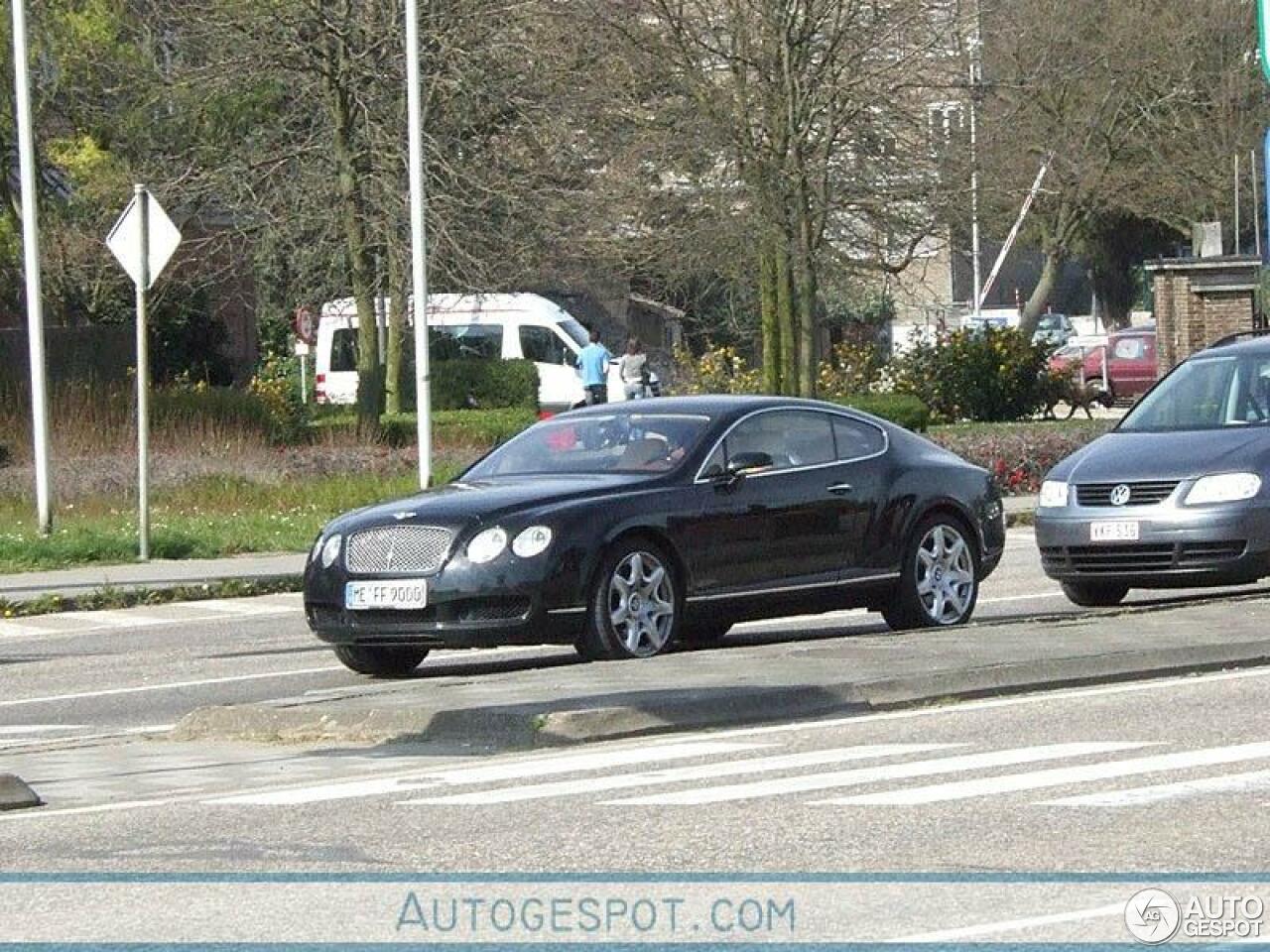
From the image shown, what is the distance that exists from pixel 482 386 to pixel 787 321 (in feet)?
42.7

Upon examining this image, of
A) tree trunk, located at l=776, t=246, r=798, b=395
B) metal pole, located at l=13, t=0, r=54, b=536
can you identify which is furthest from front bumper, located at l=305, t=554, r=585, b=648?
tree trunk, located at l=776, t=246, r=798, b=395

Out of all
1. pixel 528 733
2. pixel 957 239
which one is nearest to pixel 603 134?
pixel 957 239

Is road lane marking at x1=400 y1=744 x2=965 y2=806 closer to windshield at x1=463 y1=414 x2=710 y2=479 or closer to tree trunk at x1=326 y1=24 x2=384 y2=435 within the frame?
windshield at x1=463 y1=414 x2=710 y2=479

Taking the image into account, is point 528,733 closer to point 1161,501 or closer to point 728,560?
point 728,560

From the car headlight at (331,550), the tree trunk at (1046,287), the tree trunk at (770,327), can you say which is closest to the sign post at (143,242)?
the car headlight at (331,550)

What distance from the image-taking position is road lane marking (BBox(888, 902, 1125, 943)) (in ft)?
22.8

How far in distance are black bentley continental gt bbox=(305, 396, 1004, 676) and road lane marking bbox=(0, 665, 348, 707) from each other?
0.80 meters

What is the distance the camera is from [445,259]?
40.9 m

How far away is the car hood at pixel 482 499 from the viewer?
47.4 feet

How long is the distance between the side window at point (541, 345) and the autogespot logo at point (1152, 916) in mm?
49035

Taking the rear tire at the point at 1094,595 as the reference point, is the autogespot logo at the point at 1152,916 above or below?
above

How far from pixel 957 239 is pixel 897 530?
32136 millimetres

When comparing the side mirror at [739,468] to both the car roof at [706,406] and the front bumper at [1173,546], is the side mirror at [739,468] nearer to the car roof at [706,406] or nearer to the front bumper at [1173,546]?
the car roof at [706,406]

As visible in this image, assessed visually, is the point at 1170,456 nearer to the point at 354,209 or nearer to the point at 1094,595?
the point at 1094,595
